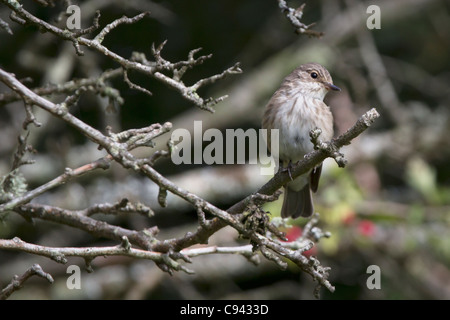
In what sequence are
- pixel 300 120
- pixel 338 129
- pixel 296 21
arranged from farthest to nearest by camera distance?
pixel 338 129, pixel 300 120, pixel 296 21

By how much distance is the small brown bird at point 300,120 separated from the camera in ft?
13.4

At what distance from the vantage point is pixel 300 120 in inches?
162

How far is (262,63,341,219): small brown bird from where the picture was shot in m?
4.07

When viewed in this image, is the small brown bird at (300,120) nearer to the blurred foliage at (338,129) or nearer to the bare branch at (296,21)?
the blurred foliage at (338,129)

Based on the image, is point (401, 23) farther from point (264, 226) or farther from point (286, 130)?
point (264, 226)

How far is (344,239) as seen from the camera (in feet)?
17.6

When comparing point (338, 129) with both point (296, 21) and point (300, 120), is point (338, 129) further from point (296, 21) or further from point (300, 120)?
point (296, 21)

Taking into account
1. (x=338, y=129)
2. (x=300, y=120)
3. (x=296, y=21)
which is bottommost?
(x=296, y=21)

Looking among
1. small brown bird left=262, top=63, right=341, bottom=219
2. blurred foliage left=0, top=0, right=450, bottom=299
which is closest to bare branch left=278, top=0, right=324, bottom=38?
small brown bird left=262, top=63, right=341, bottom=219

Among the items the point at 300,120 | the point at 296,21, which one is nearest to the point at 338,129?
the point at 300,120

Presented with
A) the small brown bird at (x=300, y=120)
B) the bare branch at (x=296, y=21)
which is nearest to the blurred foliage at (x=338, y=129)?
the small brown bird at (x=300, y=120)

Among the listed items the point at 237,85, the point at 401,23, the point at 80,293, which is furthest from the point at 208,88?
the point at 80,293

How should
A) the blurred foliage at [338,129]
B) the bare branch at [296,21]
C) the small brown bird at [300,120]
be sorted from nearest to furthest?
the bare branch at [296,21] → the small brown bird at [300,120] → the blurred foliage at [338,129]

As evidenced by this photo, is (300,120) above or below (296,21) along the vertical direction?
above
